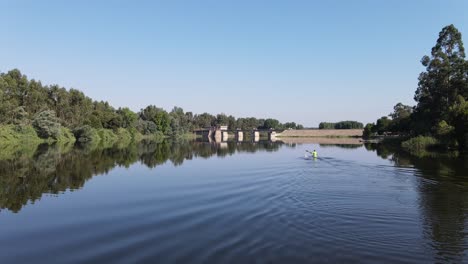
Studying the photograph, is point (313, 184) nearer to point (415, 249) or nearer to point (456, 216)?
point (456, 216)

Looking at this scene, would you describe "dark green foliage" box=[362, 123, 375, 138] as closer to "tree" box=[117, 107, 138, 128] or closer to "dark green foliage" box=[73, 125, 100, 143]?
"tree" box=[117, 107, 138, 128]

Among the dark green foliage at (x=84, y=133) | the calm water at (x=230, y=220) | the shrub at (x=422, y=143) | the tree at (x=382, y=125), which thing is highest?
the tree at (x=382, y=125)

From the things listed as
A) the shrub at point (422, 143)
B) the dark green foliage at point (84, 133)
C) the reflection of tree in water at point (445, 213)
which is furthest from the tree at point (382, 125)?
the reflection of tree in water at point (445, 213)

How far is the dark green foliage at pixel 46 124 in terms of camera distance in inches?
3361

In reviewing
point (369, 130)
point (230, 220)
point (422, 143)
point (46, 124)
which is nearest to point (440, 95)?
point (422, 143)

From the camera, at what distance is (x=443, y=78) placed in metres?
71.1

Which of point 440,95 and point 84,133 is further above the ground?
point 440,95

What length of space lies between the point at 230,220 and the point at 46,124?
83.6m

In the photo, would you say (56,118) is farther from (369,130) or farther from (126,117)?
(369,130)

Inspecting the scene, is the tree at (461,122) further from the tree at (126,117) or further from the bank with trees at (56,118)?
the tree at (126,117)

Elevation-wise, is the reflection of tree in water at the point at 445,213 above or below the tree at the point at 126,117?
below

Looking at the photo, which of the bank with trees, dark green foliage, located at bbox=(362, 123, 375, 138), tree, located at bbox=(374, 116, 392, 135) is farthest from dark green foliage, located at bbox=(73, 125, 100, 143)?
dark green foliage, located at bbox=(362, 123, 375, 138)

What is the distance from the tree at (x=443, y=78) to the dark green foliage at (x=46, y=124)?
81105 mm

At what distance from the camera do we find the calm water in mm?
10602
